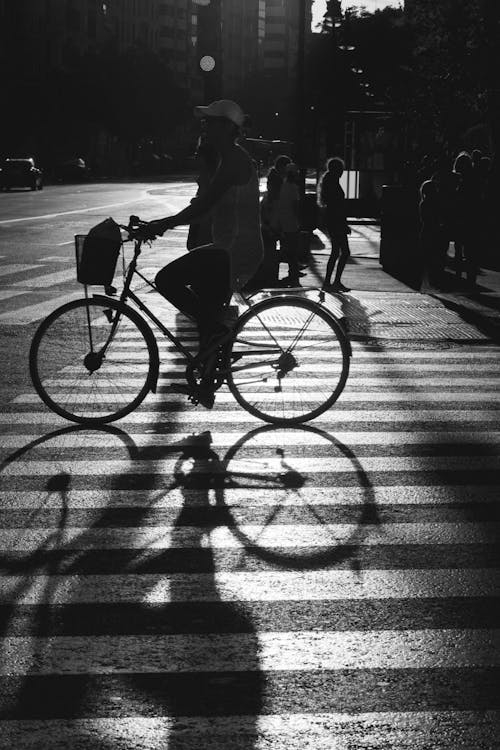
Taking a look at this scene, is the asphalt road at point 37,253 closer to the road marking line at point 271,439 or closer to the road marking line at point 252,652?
the road marking line at point 271,439

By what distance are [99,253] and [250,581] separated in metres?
3.18

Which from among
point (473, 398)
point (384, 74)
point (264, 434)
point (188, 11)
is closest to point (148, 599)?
point (264, 434)

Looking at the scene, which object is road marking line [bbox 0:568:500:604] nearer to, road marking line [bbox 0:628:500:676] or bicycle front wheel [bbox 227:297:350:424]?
road marking line [bbox 0:628:500:676]

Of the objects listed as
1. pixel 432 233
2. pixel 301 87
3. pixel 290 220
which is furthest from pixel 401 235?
pixel 301 87

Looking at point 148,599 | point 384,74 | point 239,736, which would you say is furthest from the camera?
point 384,74

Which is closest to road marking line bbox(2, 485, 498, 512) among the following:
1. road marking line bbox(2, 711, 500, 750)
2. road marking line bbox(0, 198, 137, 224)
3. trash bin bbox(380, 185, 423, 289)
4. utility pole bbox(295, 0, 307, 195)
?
road marking line bbox(2, 711, 500, 750)

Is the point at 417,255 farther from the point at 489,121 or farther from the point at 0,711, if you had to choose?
the point at 0,711

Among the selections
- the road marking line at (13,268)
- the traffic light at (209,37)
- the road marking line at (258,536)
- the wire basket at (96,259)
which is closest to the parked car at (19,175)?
the road marking line at (13,268)

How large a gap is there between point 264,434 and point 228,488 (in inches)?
52.7

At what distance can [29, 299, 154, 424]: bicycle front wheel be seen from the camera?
314 inches

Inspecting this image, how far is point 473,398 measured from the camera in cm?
913

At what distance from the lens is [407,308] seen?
51.3 feet

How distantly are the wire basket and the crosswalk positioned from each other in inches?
22.7

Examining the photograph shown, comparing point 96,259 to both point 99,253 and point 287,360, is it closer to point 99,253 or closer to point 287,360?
point 99,253
